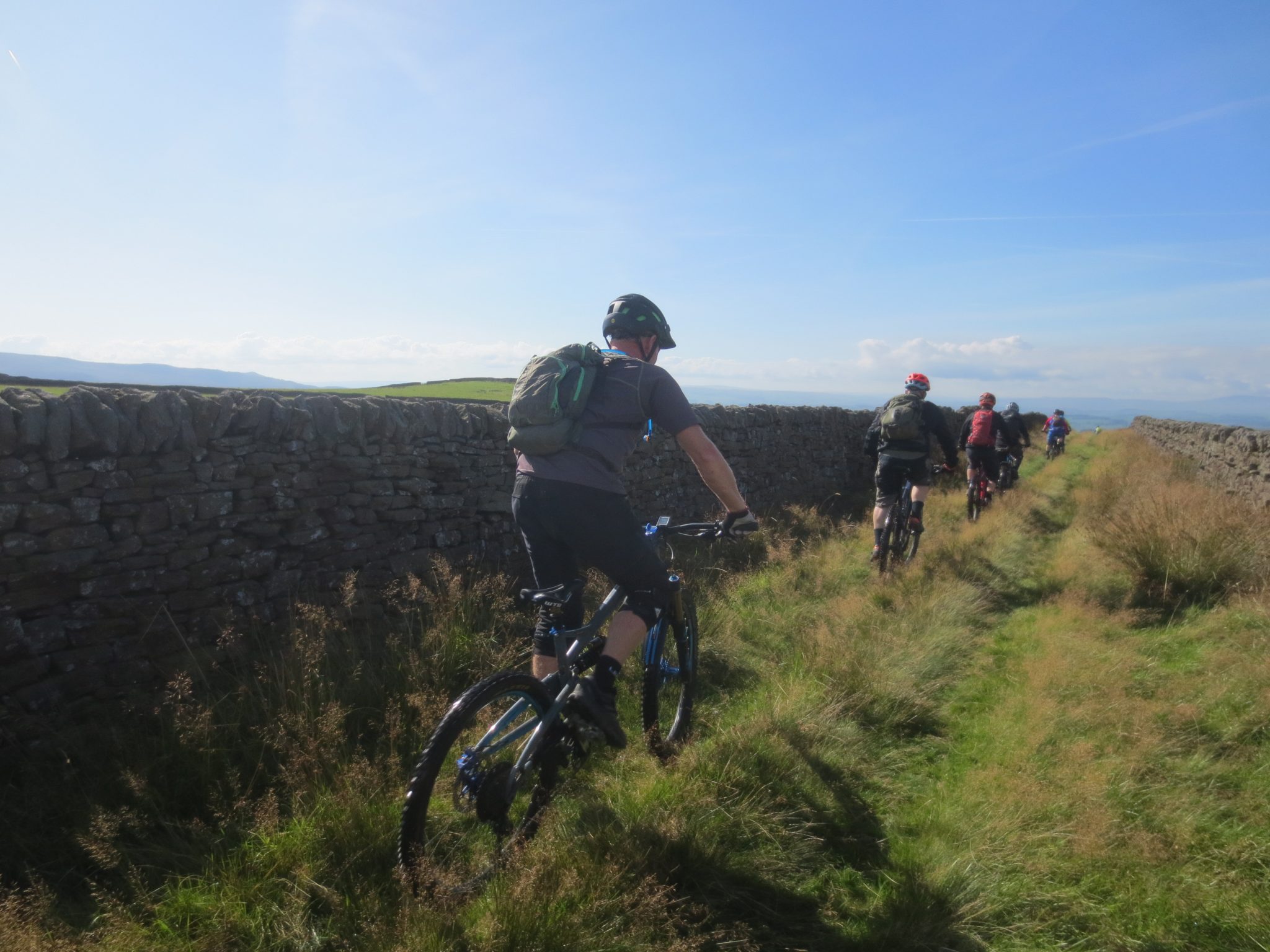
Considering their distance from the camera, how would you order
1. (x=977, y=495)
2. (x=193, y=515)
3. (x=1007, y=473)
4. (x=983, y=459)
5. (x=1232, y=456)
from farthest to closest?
1. (x=1007, y=473)
2. (x=1232, y=456)
3. (x=977, y=495)
4. (x=983, y=459)
5. (x=193, y=515)

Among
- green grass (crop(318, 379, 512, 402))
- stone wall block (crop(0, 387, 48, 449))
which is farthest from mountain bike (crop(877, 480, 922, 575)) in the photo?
green grass (crop(318, 379, 512, 402))

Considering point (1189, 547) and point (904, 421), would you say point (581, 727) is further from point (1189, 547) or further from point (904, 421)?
point (904, 421)

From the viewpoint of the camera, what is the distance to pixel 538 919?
225 cm

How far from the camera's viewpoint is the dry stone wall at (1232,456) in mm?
10016

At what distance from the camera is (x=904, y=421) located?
7.41 meters

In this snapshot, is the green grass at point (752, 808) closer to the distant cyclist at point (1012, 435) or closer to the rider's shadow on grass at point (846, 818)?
the rider's shadow on grass at point (846, 818)

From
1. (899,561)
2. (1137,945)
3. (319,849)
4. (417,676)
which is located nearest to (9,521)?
(417,676)

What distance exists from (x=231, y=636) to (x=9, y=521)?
50.8 inches

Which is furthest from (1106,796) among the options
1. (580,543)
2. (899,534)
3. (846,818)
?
(899,534)

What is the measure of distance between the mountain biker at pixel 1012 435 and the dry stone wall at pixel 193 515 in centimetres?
786

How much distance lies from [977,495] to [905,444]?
431 cm

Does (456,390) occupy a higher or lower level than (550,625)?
higher

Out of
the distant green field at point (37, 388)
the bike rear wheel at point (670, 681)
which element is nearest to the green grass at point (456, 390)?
the distant green field at point (37, 388)

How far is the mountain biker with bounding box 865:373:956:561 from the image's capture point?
7453mm
